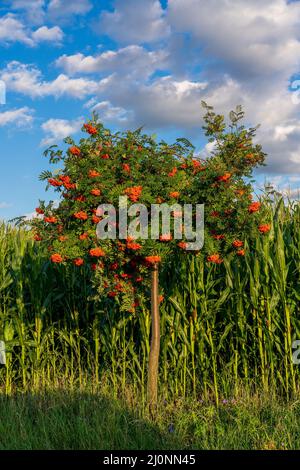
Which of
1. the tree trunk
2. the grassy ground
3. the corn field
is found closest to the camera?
the grassy ground

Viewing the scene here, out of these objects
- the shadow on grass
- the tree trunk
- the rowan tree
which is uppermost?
the rowan tree

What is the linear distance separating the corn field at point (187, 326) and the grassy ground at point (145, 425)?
1.85ft

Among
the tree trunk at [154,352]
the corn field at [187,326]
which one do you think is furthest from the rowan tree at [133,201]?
the corn field at [187,326]

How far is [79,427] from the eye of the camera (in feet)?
18.0

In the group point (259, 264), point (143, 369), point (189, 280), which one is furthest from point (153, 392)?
point (259, 264)

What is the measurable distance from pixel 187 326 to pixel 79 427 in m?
2.28

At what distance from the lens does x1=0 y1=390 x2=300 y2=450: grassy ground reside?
536cm

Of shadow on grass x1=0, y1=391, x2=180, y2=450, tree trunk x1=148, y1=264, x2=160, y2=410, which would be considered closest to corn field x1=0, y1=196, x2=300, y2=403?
tree trunk x1=148, y1=264, x2=160, y2=410

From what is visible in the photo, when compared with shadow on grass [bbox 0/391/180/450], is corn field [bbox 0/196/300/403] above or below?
above

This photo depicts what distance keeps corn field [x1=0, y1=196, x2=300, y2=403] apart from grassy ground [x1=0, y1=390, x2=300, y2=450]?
565mm

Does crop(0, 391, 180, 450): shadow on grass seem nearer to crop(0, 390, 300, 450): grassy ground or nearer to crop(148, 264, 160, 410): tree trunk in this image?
crop(0, 390, 300, 450): grassy ground

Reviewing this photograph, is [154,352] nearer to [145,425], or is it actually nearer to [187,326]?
[145,425]

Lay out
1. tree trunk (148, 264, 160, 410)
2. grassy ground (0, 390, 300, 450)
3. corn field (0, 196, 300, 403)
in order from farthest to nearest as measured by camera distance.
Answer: corn field (0, 196, 300, 403), tree trunk (148, 264, 160, 410), grassy ground (0, 390, 300, 450)
